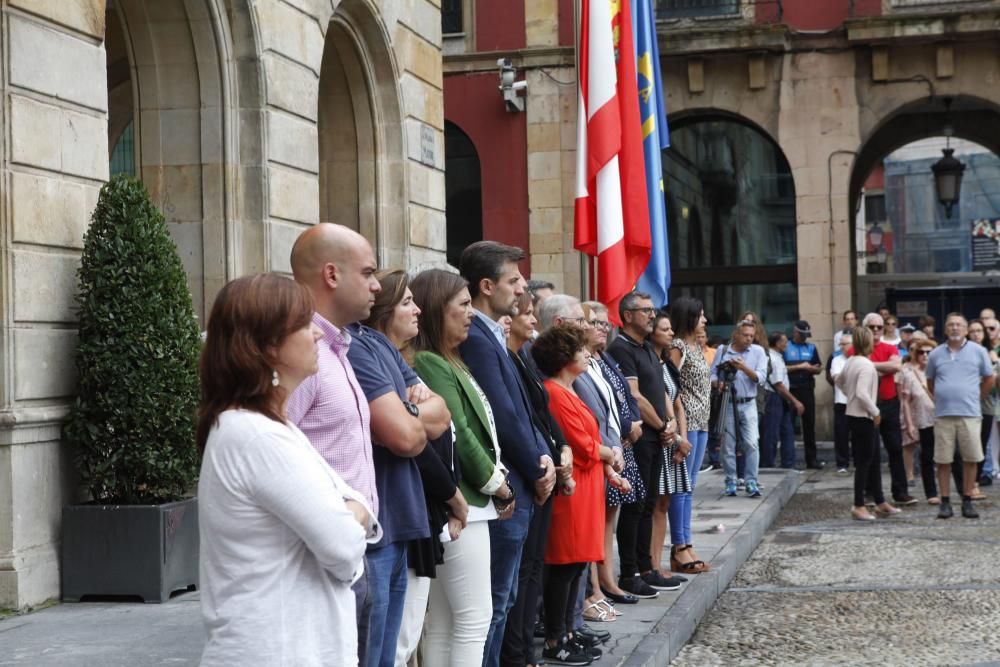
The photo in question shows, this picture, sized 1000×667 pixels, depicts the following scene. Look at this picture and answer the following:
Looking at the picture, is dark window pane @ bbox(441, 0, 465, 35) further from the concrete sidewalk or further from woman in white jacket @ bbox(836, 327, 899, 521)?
the concrete sidewalk

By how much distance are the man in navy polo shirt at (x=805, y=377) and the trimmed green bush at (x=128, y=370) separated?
38.8 feet

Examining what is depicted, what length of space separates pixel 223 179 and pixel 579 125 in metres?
2.62

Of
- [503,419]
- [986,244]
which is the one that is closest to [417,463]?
[503,419]

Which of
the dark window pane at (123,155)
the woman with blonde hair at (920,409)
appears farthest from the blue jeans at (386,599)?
the dark window pane at (123,155)

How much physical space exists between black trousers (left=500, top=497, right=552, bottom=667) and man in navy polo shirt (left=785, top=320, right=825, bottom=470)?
12.4m

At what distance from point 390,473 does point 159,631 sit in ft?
8.72

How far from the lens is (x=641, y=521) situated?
8570 mm

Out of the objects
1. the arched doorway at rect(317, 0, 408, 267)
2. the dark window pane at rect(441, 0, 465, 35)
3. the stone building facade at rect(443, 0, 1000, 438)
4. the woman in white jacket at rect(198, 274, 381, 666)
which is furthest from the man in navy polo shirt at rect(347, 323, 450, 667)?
the dark window pane at rect(441, 0, 465, 35)

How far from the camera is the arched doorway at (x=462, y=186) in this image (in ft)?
75.9

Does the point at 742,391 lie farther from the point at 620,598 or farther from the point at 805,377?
the point at 620,598

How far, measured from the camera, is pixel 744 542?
10719 mm

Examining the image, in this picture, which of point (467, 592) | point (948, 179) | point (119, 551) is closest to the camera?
point (467, 592)

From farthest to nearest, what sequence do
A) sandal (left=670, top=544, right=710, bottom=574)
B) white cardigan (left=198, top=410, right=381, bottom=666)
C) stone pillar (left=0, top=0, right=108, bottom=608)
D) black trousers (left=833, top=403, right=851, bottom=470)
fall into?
black trousers (left=833, top=403, right=851, bottom=470), sandal (left=670, top=544, right=710, bottom=574), stone pillar (left=0, top=0, right=108, bottom=608), white cardigan (left=198, top=410, right=381, bottom=666)

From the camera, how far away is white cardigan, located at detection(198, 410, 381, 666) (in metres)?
2.97
